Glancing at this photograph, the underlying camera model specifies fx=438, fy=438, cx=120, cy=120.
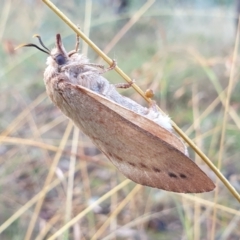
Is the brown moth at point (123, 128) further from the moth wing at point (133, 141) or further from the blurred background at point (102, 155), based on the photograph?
the blurred background at point (102, 155)

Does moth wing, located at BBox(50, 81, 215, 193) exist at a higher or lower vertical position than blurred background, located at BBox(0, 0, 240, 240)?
lower

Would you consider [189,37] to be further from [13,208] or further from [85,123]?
[85,123]

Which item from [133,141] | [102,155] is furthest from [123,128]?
[102,155]

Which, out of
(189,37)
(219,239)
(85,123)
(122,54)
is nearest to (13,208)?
(219,239)

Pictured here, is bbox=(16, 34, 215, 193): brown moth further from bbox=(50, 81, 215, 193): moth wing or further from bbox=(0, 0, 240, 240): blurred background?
bbox=(0, 0, 240, 240): blurred background

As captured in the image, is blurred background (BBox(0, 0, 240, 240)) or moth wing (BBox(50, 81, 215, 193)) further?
blurred background (BBox(0, 0, 240, 240))

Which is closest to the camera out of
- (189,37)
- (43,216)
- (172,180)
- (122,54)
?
(172,180)

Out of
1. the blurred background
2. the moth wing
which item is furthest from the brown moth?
the blurred background
